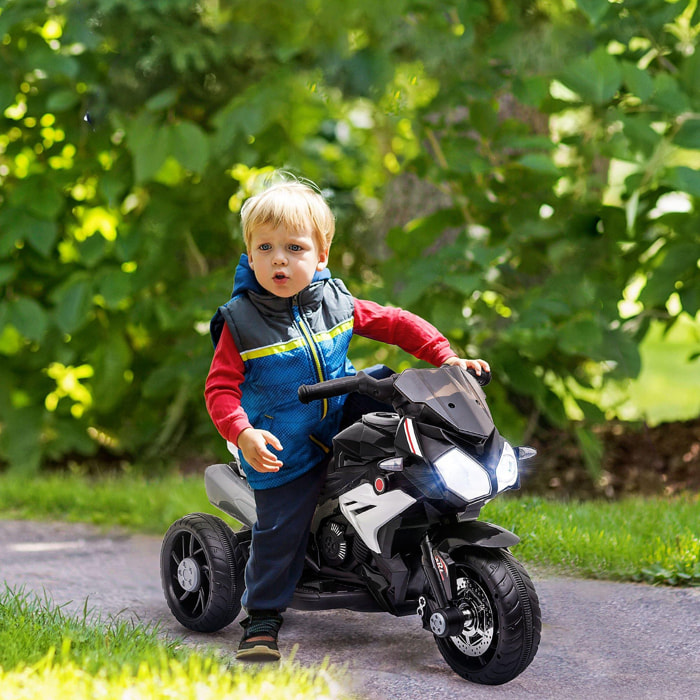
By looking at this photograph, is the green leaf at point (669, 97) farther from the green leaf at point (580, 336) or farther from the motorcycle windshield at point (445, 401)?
the motorcycle windshield at point (445, 401)

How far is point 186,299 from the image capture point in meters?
5.61

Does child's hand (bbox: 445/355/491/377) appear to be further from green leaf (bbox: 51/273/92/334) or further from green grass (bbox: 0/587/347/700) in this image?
green leaf (bbox: 51/273/92/334)

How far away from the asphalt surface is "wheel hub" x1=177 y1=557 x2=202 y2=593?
16 cm

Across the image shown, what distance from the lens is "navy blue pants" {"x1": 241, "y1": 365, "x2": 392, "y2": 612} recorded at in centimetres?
311

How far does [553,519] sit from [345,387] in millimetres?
1796

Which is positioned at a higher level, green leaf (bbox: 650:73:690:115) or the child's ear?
green leaf (bbox: 650:73:690:115)

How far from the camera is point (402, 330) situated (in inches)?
130

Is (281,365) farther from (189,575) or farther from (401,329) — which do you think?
(189,575)

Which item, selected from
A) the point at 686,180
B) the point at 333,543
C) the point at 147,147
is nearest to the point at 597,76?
the point at 686,180

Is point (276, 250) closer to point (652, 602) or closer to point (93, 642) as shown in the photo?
point (93, 642)

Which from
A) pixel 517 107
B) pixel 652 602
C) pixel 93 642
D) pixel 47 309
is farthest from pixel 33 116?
pixel 652 602

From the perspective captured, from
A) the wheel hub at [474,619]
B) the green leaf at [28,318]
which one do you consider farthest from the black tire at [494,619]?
the green leaf at [28,318]

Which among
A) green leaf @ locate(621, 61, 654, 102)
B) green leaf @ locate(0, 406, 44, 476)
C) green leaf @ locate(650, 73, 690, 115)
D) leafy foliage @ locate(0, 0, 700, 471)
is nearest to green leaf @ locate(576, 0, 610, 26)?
leafy foliage @ locate(0, 0, 700, 471)

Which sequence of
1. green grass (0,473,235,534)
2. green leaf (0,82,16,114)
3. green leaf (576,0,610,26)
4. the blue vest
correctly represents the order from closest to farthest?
the blue vest, green leaf (576,0,610,26), green grass (0,473,235,534), green leaf (0,82,16,114)
